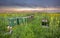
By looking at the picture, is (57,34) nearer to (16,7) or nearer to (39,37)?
(39,37)

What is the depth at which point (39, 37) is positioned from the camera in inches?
65.7

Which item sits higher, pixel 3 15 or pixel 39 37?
pixel 3 15

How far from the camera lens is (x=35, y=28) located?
1.68 m

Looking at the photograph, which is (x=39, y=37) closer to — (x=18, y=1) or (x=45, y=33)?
(x=45, y=33)

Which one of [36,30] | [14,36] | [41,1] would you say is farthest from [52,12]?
[14,36]

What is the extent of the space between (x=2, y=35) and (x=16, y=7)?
392 mm

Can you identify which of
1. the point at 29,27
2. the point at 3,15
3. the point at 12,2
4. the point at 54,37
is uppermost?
the point at 12,2

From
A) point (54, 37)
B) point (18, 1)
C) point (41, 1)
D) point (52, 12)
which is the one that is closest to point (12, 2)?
point (18, 1)

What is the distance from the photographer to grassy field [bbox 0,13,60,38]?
5.48 ft

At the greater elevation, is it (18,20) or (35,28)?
(18,20)

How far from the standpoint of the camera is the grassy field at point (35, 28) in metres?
1.67

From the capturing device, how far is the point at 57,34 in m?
1.66

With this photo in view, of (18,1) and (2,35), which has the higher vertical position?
(18,1)

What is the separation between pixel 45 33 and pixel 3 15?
57 cm
